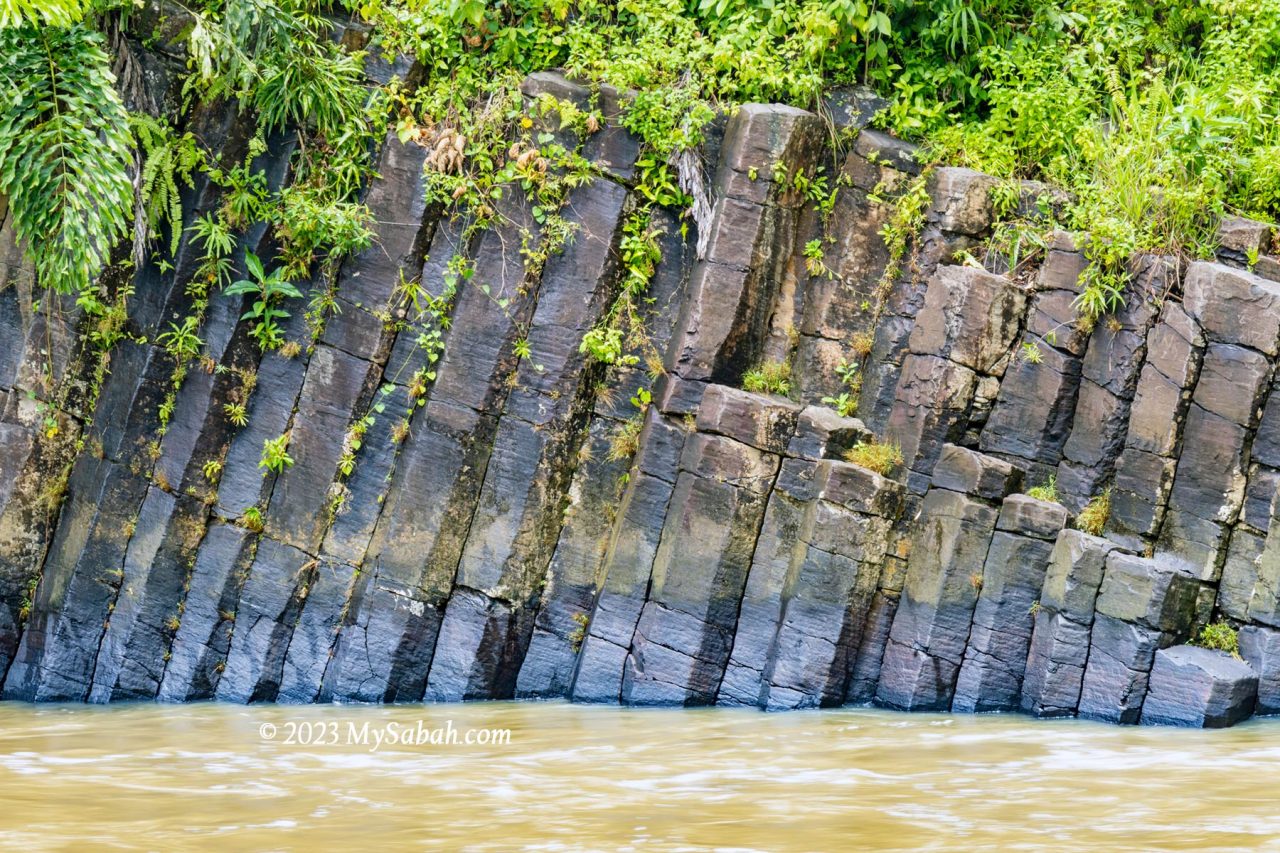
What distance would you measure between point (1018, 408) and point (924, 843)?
4.43 metres

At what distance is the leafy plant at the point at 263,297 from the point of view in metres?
9.83

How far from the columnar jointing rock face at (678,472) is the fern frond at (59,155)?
0.91 m

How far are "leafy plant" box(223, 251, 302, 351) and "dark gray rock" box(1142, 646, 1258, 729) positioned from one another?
6.74m

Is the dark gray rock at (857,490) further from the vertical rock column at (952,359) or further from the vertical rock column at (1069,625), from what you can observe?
the vertical rock column at (1069,625)

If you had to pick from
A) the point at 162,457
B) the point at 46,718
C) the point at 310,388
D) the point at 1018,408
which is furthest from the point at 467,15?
the point at 46,718

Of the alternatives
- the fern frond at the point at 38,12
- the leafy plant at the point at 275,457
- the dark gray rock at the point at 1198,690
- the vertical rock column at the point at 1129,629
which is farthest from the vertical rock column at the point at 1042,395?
the fern frond at the point at 38,12

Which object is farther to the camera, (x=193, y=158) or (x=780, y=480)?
(x=193, y=158)

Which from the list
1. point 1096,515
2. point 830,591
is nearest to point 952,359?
point 1096,515

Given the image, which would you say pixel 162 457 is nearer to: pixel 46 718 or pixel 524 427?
pixel 46 718

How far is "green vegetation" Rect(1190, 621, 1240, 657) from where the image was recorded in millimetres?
8453

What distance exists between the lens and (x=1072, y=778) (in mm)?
6688

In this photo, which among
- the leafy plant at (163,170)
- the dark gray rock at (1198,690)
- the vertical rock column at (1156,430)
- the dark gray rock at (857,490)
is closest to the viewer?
the dark gray rock at (1198,690)

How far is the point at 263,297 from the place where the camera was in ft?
32.5

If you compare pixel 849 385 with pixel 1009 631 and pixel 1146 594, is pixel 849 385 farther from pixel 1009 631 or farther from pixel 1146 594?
pixel 1146 594
